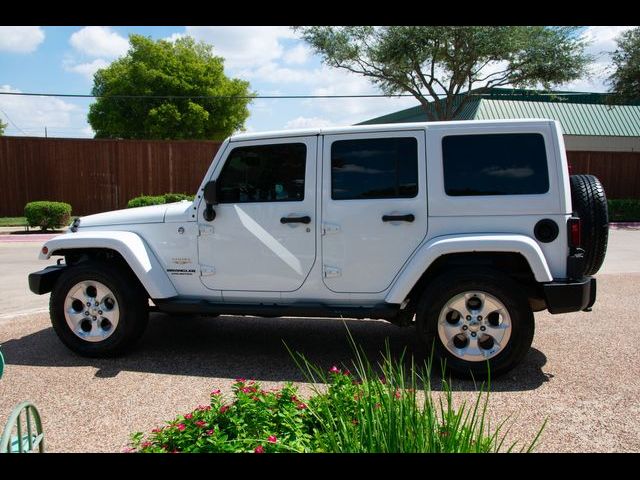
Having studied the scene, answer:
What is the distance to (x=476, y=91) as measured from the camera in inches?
1160

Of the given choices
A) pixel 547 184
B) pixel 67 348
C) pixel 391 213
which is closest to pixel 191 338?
pixel 67 348

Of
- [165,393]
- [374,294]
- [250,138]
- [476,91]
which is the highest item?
[476,91]

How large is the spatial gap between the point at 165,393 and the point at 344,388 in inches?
73.6

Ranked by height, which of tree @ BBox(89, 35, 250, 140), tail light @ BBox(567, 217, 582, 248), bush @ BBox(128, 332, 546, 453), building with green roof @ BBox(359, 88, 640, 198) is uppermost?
tree @ BBox(89, 35, 250, 140)

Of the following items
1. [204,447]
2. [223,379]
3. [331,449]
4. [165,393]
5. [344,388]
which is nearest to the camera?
[331,449]

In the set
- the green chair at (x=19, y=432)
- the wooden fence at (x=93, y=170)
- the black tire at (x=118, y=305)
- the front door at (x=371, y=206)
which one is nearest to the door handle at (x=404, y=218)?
the front door at (x=371, y=206)

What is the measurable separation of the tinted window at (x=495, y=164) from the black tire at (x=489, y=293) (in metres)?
0.73

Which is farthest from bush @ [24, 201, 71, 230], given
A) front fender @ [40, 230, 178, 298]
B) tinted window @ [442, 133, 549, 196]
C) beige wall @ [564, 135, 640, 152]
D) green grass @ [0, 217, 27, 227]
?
beige wall @ [564, 135, 640, 152]

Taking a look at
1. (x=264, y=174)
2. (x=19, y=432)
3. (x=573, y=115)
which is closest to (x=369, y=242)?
(x=264, y=174)

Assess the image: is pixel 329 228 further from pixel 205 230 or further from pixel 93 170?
pixel 93 170

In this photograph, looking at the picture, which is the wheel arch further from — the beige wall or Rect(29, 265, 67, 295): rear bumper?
the beige wall

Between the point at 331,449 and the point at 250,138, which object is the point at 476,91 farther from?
the point at 331,449

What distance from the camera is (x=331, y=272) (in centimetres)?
486

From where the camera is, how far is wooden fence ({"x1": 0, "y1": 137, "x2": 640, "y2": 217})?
2005cm
